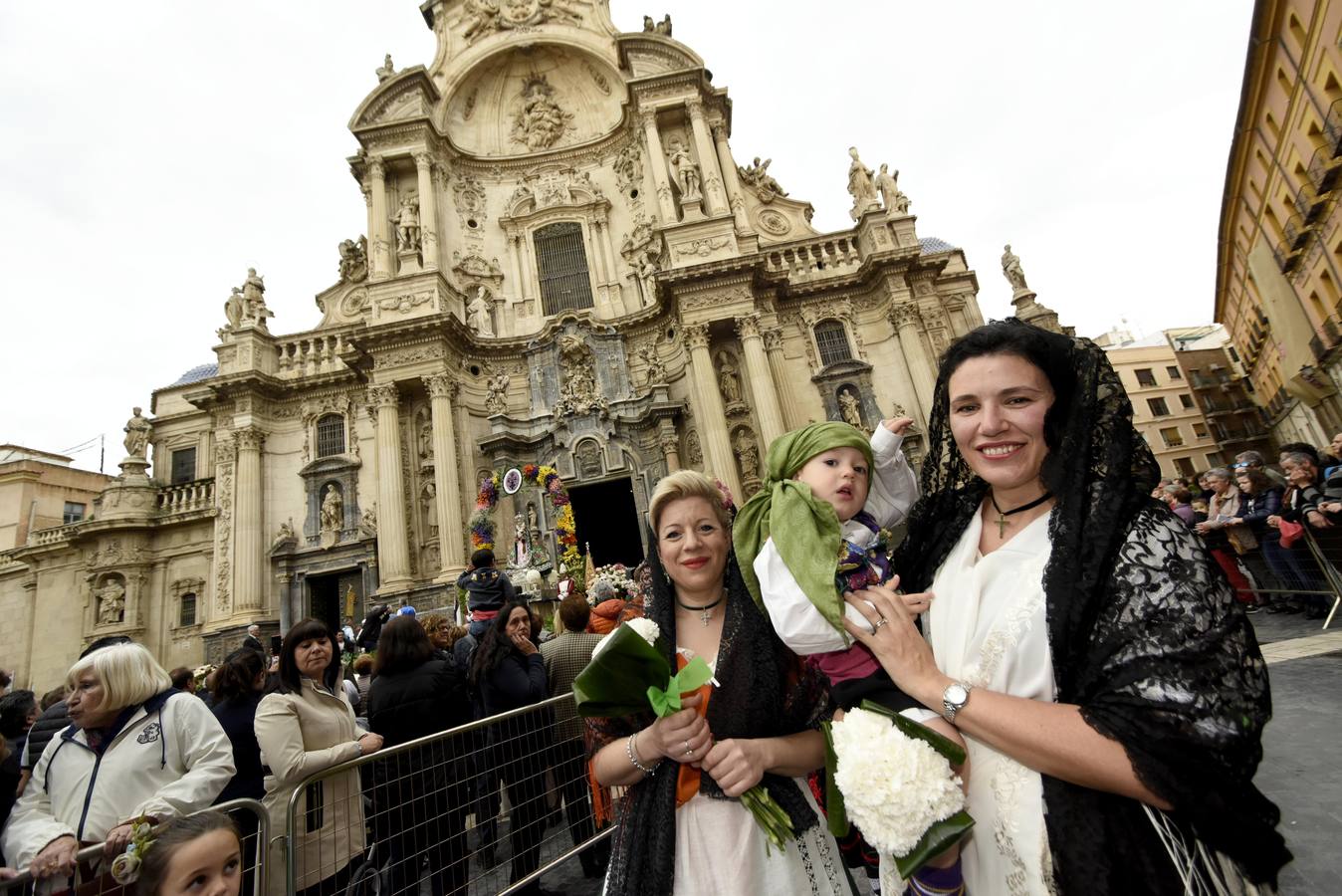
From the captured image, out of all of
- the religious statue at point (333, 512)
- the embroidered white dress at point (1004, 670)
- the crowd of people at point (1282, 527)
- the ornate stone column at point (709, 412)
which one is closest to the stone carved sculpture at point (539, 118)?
the ornate stone column at point (709, 412)

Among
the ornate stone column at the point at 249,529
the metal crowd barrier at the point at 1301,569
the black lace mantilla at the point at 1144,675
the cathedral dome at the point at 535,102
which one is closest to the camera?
the black lace mantilla at the point at 1144,675

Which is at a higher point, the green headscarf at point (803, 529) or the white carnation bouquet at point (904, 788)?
the green headscarf at point (803, 529)

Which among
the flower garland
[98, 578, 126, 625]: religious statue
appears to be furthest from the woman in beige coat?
[98, 578, 126, 625]: religious statue

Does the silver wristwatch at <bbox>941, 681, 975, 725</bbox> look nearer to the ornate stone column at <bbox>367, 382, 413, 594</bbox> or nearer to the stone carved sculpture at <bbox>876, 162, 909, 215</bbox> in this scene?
the ornate stone column at <bbox>367, 382, 413, 594</bbox>

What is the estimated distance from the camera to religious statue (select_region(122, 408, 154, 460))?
21.5 m

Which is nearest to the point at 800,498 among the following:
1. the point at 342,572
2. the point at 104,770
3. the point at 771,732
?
the point at 771,732

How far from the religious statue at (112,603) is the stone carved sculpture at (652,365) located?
1830cm

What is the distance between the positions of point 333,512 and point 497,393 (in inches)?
223

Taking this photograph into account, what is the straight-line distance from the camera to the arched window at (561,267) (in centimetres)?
1981

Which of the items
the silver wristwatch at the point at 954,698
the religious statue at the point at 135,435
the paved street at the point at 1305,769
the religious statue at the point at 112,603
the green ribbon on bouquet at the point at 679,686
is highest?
the religious statue at the point at 135,435

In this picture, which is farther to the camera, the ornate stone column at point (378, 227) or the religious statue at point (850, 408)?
the ornate stone column at point (378, 227)

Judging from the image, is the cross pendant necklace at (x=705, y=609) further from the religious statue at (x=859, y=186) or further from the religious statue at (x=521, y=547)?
the religious statue at (x=859, y=186)

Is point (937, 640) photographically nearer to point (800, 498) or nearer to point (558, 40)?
point (800, 498)

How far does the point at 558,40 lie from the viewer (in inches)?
842
